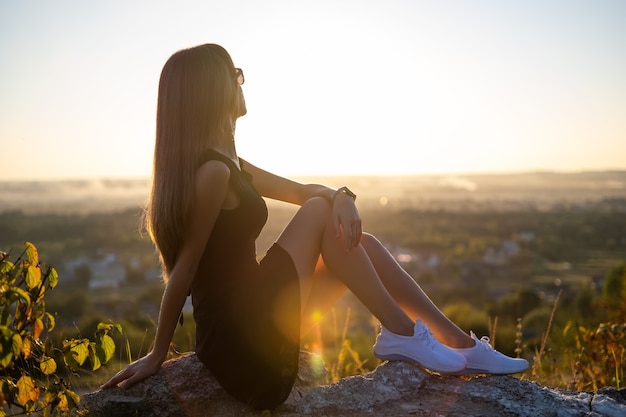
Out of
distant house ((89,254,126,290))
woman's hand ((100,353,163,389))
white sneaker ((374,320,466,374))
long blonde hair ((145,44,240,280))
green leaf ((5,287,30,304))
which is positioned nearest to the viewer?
green leaf ((5,287,30,304))

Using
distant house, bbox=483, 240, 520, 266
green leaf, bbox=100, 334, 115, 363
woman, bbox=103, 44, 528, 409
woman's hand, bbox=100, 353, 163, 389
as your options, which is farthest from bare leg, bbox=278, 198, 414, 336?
distant house, bbox=483, 240, 520, 266

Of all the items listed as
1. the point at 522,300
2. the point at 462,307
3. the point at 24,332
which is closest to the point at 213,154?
the point at 24,332

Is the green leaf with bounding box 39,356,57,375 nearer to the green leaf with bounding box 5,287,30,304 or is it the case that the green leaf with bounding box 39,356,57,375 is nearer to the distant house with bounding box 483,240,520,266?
the green leaf with bounding box 5,287,30,304

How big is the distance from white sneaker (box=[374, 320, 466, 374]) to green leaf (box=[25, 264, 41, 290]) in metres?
1.65

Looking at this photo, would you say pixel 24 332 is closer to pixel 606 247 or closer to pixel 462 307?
pixel 462 307

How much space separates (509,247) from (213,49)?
54075 millimetres

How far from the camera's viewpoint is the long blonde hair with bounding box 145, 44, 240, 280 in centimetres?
273

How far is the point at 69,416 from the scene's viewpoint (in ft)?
9.50

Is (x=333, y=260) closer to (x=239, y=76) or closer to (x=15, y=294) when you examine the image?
(x=239, y=76)

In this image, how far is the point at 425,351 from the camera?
3061 mm

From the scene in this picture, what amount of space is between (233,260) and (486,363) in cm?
139

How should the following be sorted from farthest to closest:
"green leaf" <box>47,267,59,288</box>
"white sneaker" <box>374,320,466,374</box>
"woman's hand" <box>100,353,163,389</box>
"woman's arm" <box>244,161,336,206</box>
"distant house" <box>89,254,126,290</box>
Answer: "distant house" <box>89,254,126,290</box> < "woman's arm" <box>244,161,336,206</box> < "white sneaker" <box>374,320,466,374</box> < "woman's hand" <box>100,353,163,389</box> < "green leaf" <box>47,267,59,288</box>

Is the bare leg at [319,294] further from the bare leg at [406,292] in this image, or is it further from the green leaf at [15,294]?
the green leaf at [15,294]

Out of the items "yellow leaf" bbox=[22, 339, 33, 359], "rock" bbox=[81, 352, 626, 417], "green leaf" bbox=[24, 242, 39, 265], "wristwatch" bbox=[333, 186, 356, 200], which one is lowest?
"rock" bbox=[81, 352, 626, 417]
